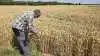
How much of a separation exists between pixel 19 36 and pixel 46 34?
2.74m

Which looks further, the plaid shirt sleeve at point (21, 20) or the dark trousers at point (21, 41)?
the dark trousers at point (21, 41)

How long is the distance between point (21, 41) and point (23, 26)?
18.0 inches

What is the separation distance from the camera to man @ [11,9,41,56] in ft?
33.7

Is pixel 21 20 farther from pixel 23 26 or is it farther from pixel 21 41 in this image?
pixel 21 41

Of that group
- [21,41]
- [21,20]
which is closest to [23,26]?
[21,20]

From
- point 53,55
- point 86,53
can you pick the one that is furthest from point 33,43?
point 86,53

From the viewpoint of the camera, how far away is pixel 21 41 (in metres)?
10.6

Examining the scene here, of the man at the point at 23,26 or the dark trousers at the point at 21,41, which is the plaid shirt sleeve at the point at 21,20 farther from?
the dark trousers at the point at 21,41

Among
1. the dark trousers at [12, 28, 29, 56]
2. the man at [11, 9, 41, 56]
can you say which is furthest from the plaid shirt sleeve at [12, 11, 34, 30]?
the dark trousers at [12, 28, 29, 56]

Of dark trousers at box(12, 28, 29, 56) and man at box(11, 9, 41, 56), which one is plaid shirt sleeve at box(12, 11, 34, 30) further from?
dark trousers at box(12, 28, 29, 56)

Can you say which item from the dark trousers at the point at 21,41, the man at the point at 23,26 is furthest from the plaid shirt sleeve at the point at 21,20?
the dark trousers at the point at 21,41

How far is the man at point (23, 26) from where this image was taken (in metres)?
10.3

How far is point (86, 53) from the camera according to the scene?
476 inches

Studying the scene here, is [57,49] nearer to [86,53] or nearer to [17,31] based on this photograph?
[86,53]
